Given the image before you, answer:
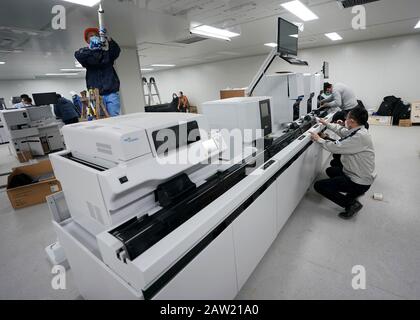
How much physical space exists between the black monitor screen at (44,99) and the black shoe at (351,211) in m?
7.70

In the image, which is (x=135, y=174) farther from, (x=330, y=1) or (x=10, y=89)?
(x=10, y=89)

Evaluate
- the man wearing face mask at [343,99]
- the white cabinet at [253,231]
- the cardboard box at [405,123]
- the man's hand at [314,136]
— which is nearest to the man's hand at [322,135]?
the man's hand at [314,136]

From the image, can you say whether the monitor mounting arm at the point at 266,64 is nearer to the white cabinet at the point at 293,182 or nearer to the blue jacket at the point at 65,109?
the white cabinet at the point at 293,182

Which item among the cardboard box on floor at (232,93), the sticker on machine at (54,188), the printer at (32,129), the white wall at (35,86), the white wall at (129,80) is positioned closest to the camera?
the sticker on machine at (54,188)

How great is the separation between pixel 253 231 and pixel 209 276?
0.53 m

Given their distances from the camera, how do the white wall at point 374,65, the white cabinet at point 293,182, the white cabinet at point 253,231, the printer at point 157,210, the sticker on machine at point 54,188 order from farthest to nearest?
1. the white wall at point 374,65
2. the sticker on machine at point 54,188
3. the white cabinet at point 293,182
4. the white cabinet at point 253,231
5. the printer at point 157,210

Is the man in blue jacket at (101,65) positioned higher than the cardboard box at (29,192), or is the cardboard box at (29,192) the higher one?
the man in blue jacket at (101,65)

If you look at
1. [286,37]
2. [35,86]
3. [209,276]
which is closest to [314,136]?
[286,37]

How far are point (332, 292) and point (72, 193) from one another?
189 centimetres

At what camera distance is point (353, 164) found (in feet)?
7.59

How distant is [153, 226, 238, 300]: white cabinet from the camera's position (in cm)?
100

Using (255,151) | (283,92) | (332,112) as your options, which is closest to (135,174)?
(255,151)

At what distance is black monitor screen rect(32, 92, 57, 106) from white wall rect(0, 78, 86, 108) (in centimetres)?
489

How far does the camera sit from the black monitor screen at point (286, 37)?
208cm
